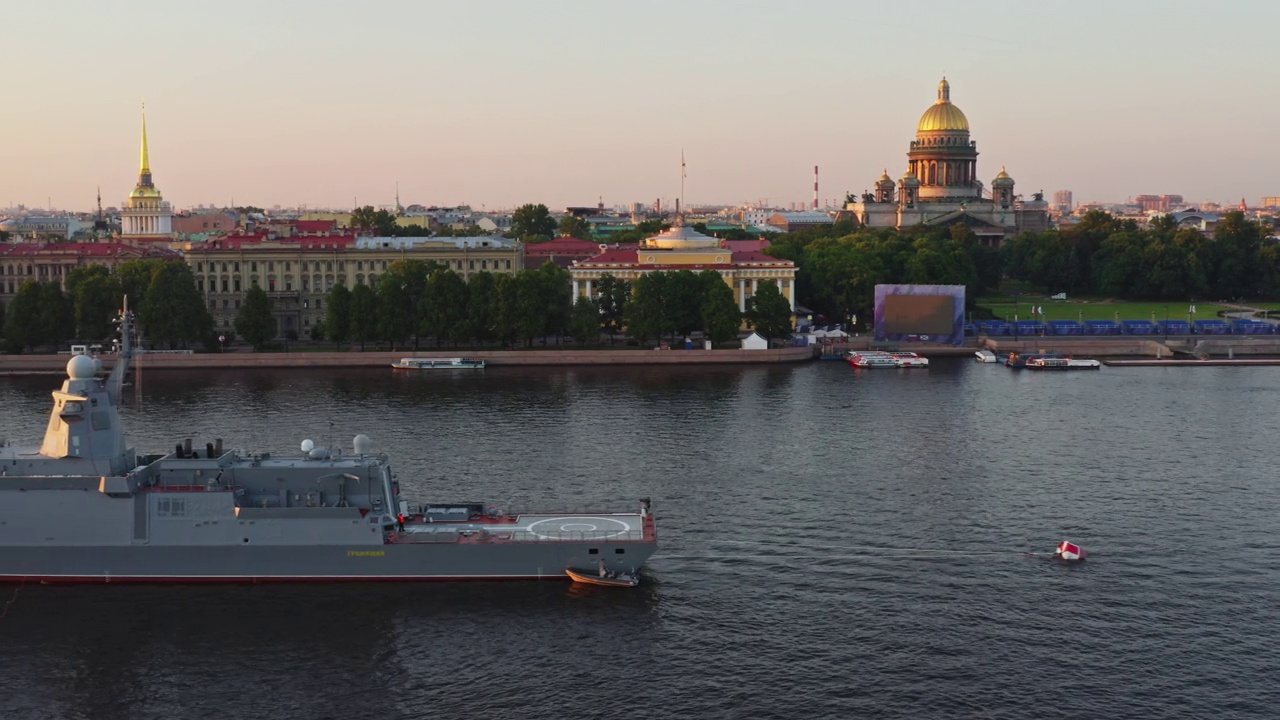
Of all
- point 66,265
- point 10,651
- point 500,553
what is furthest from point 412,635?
point 66,265

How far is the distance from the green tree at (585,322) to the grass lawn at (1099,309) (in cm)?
2912

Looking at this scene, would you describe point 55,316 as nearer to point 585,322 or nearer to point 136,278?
point 136,278

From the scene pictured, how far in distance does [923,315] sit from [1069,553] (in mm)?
45171

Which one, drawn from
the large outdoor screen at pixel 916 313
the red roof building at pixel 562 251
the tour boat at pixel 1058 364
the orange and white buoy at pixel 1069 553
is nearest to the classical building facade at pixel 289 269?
the red roof building at pixel 562 251

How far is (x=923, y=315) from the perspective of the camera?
246 ft

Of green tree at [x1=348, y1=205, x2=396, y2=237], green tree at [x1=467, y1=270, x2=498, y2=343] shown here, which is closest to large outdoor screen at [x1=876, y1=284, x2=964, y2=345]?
green tree at [x1=467, y1=270, x2=498, y2=343]

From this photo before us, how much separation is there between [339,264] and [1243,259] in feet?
206

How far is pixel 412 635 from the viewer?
89.0 ft

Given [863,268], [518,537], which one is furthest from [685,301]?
[518,537]

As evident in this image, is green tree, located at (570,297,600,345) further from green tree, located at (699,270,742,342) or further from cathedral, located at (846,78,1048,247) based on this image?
cathedral, located at (846,78,1048,247)

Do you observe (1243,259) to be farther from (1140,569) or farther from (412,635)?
(412,635)

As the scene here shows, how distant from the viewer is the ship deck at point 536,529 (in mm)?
30188

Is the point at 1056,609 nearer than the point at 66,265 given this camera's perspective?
Yes

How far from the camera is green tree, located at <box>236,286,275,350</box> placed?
71.4 meters
